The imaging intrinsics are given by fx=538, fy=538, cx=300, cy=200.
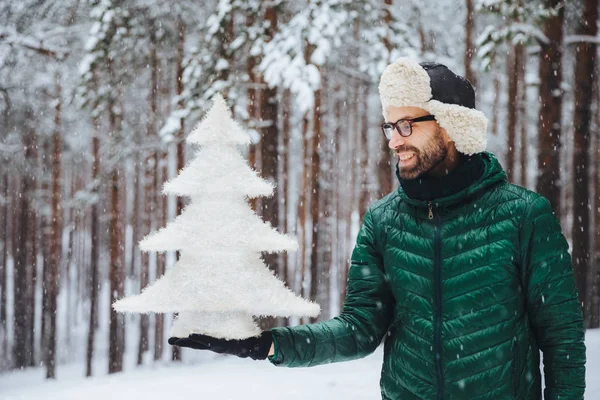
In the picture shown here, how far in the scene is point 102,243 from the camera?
34000mm

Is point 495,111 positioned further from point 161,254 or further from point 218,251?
point 218,251

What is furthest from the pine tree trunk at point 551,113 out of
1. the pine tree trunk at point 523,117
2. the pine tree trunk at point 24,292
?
the pine tree trunk at point 24,292

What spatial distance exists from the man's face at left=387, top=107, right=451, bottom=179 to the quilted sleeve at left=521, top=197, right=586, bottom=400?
1.63ft

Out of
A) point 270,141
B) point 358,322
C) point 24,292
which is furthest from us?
point 24,292

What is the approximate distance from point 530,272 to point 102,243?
113 ft

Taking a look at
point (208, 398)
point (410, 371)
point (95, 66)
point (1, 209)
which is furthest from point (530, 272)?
point (1, 209)

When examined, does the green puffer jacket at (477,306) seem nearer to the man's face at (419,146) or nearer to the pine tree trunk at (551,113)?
the man's face at (419,146)

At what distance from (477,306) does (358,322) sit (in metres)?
0.62

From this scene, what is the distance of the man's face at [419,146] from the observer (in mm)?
2580

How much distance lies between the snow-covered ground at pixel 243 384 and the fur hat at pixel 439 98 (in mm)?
5336

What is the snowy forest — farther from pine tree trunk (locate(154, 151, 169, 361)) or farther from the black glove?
the black glove

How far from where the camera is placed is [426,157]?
8.50 ft

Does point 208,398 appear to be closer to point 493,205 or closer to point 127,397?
point 127,397

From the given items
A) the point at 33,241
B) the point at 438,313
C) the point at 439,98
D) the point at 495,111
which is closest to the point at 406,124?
the point at 439,98
